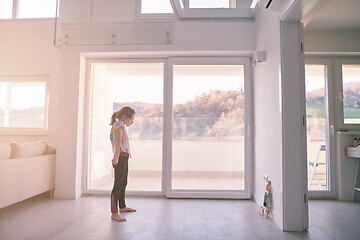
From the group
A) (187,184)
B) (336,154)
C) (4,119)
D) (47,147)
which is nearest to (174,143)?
(187,184)

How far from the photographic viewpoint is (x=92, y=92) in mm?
4523

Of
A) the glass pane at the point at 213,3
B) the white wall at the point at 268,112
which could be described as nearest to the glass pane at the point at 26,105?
the glass pane at the point at 213,3

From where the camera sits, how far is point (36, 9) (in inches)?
200

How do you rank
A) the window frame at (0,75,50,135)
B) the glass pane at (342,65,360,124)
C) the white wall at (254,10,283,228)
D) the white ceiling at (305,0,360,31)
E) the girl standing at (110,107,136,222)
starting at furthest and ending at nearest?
1. the window frame at (0,75,50,135)
2. the glass pane at (342,65,360,124)
3. the white ceiling at (305,0,360,31)
4. the girl standing at (110,107,136,222)
5. the white wall at (254,10,283,228)

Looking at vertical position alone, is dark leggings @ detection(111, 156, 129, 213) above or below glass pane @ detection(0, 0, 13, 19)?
below

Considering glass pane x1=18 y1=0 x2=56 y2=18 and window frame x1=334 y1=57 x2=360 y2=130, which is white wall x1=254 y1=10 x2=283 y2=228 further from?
glass pane x1=18 y1=0 x2=56 y2=18

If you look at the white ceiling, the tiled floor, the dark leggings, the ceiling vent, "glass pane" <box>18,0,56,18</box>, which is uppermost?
"glass pane" <box>18,0,56,18</box>

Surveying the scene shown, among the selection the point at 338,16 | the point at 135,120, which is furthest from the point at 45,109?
the point at 338,16

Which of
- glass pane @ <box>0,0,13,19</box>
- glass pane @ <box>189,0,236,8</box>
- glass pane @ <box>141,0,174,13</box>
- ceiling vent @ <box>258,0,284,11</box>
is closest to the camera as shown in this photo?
ceiling vent @ <box>258,0,284,11</box>

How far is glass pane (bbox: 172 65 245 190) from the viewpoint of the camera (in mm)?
4277

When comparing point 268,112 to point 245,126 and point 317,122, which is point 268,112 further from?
point 317,122

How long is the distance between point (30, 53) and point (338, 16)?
476 centimetres

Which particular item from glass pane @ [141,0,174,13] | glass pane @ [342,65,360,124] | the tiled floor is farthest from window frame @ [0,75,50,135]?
glass pane @ [342,65,360,124]

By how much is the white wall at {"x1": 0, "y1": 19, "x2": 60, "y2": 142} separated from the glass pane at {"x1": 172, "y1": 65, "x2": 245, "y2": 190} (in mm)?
2116
